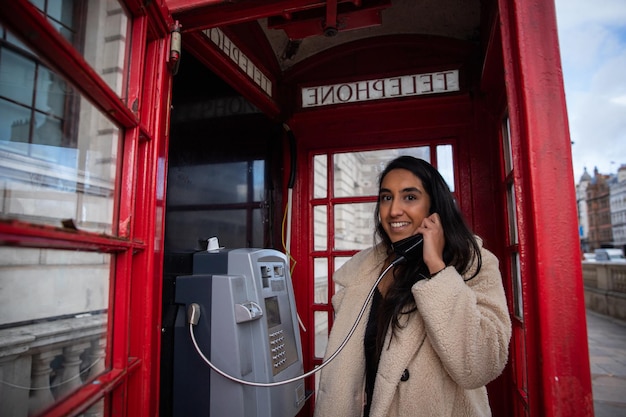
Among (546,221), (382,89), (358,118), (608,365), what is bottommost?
(608,365)

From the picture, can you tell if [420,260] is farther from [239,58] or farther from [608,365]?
[608,365]

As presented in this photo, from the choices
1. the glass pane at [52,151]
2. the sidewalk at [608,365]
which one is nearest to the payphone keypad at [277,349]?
the glass pane at [52,151]

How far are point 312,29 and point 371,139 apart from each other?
83 centimetres

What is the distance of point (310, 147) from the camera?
246 centimetres

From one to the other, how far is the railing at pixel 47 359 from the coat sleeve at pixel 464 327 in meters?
0.90

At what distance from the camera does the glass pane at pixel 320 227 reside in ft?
8.05

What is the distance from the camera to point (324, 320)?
7.86 feet

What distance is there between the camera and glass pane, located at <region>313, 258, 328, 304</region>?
2.44 metres

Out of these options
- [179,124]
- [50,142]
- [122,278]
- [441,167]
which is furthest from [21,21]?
[441,167]

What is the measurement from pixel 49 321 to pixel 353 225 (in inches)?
80.4

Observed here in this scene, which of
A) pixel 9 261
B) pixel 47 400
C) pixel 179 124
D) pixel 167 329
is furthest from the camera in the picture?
pixel 179 124

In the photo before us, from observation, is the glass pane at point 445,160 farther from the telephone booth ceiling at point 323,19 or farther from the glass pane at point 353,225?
the telephone booth ceiling at point 323,19

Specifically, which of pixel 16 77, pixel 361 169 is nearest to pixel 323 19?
pixel 16 77

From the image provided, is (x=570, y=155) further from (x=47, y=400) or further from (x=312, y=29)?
(x=47, y=400)
